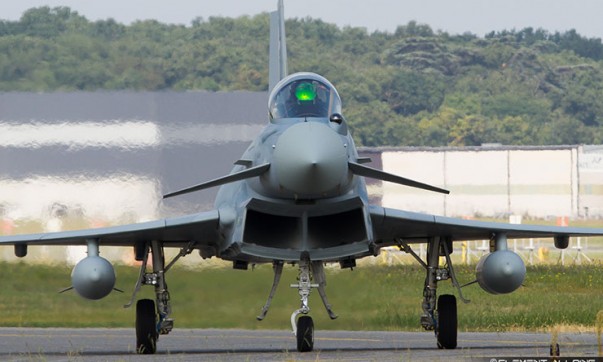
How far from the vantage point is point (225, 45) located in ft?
199

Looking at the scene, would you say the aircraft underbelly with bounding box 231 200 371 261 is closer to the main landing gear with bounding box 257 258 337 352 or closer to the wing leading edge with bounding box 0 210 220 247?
the main landing gear with bounding box 257 258 337 352

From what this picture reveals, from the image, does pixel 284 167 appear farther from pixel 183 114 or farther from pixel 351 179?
pixel 183 114

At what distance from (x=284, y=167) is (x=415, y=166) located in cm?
4620

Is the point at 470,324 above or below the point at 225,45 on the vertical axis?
below

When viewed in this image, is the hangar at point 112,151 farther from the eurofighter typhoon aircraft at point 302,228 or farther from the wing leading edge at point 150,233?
the wing leading edge at point 150,233

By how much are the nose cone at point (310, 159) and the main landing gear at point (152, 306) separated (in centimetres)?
298

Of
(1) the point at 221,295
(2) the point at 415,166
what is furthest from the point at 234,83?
(1) the point at 221,295

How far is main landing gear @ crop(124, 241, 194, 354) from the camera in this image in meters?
16.3

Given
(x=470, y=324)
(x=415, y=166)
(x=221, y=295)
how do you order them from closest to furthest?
(x=221, y=295), (x=470, y=324), (x=415, y=166)

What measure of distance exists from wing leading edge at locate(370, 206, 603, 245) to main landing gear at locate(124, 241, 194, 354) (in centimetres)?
232

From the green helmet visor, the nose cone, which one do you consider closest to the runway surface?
the nose cone

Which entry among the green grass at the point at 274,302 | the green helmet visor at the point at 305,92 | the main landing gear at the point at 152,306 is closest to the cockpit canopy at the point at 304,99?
the green helmet visor at the point at 305,92

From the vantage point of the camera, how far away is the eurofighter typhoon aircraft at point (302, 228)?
46.5 ft

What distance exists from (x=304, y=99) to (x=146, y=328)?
3.24 m
